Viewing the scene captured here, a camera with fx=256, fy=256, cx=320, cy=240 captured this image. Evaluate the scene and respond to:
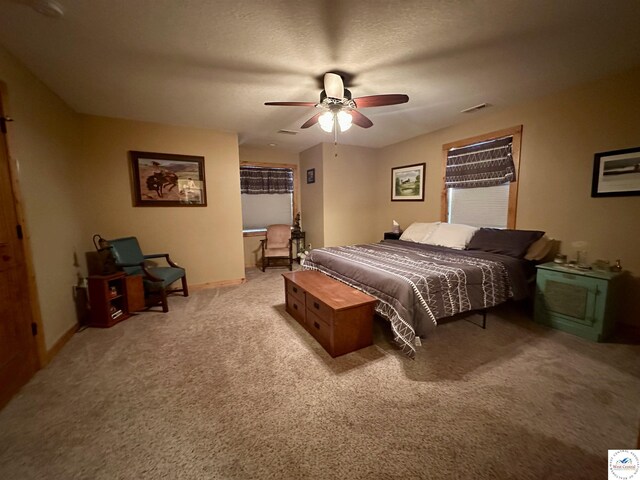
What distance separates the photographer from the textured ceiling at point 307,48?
1.62 metres

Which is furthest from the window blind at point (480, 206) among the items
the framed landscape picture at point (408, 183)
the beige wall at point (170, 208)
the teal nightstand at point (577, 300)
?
the beige wall at point (170, 208)

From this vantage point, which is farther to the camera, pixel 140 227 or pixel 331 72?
pixel 140 227

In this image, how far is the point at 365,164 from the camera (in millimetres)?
5418

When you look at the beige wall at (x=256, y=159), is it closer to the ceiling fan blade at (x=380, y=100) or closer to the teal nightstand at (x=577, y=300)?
the ceiling fan blade at (x=380, y=100)

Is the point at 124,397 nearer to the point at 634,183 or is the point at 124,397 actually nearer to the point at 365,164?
the point at 634,183

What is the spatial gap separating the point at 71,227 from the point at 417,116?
451cm

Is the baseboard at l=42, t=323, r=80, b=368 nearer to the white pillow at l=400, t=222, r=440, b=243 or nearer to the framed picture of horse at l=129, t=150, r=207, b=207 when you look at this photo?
the framed picture of horse at l=129, t=150, r=207, b=207

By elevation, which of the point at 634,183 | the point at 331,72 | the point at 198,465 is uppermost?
the point at 331,72

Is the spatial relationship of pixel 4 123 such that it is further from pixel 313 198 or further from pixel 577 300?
pixel 577 300

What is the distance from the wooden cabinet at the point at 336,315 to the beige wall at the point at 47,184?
2.30 meters

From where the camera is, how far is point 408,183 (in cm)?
484

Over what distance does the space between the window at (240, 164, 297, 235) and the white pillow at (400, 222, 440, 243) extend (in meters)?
2.80

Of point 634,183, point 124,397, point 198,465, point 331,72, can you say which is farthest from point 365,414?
point 634,183

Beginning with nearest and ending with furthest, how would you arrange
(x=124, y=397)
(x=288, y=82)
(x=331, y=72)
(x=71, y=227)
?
(x=124, y=397)
(x=331, y=72)
(x=288, y=82)
(x=71, y=227)
